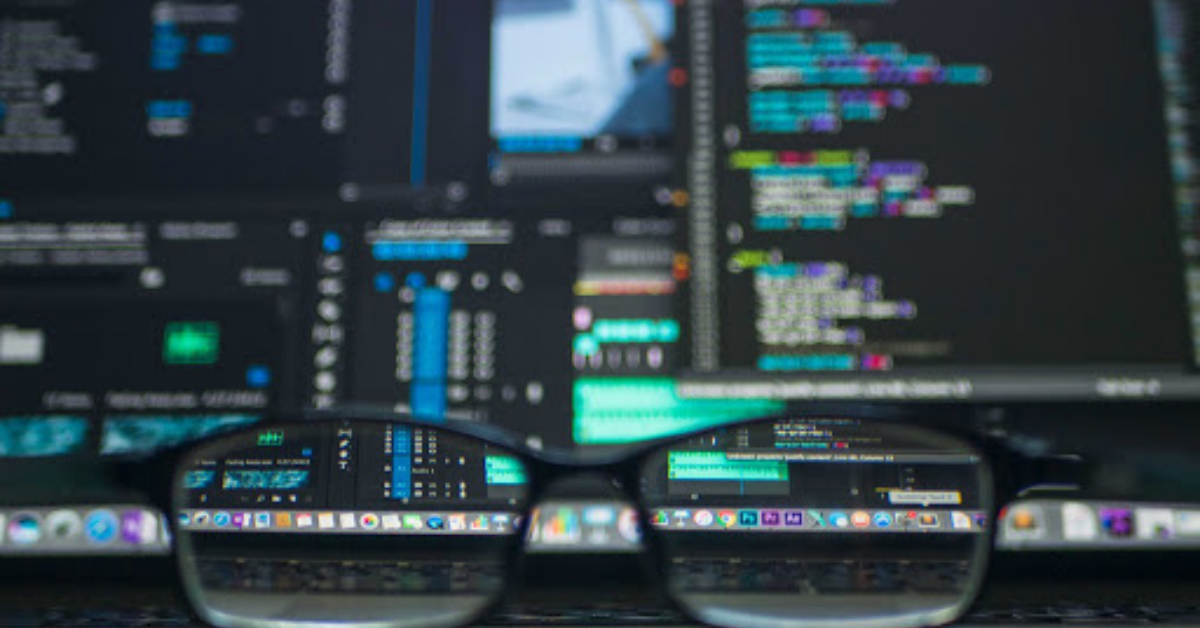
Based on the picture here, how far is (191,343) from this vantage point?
572 millimetres

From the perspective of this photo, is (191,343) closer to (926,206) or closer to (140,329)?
(140,329)

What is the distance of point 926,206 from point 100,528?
61cm

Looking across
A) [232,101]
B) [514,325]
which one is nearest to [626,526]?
[514,325]

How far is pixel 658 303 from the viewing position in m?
0.58

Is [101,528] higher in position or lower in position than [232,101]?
lower

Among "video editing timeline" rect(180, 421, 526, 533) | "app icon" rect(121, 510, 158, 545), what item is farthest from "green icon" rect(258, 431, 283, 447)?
"app icon" rect(121, 510, 158, 545)

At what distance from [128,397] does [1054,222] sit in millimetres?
691

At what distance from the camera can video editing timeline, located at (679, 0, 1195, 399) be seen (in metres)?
0.56

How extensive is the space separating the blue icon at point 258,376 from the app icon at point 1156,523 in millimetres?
600

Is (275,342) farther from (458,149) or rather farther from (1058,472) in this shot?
(1058,472)

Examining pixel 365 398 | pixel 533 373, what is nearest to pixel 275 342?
pixel 365 398

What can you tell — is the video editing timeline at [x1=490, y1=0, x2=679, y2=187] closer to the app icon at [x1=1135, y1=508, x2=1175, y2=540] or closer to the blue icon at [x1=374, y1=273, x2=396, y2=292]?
the blue icon at [x1=374, y1=273, x2=396, y2=292]

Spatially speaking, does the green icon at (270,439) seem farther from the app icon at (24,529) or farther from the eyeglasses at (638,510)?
the app icon at (24,529)

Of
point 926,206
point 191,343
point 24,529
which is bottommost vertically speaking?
point 24,529
